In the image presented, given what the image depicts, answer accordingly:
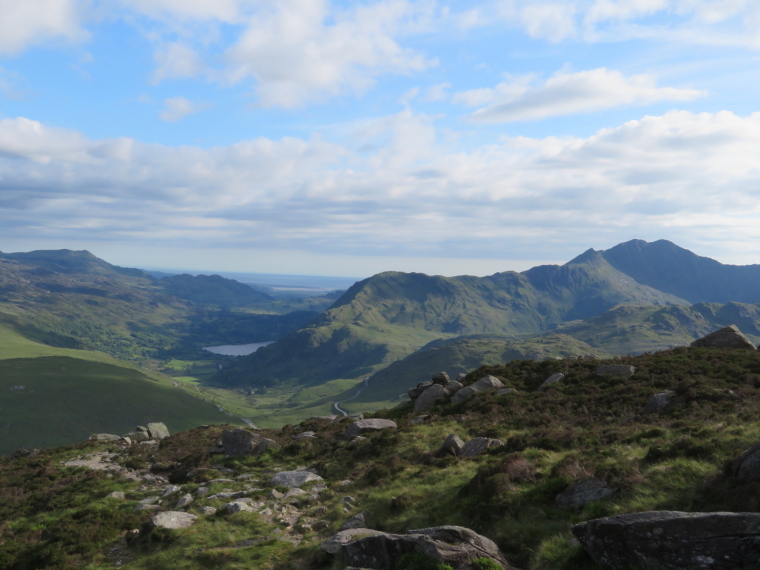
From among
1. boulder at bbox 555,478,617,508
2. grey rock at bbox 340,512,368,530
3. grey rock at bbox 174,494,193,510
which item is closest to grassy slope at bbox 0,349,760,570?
boulder at bbox 555,478,617,508

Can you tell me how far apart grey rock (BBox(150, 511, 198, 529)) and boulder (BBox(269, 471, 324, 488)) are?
21.6 ft

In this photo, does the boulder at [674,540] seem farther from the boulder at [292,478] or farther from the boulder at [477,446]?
the boulder at [292,478]

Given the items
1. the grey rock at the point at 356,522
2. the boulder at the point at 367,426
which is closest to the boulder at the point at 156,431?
the boulder at the point at 367,426

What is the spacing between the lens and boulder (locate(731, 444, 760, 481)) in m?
13.0

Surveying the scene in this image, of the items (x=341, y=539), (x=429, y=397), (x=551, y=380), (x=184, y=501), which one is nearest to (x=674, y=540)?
(x=341, y=539)

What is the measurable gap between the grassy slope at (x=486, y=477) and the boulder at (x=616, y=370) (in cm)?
114

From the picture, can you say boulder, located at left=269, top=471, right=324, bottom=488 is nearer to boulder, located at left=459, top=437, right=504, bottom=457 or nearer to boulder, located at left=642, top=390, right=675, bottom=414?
boulder, located at left=459, top=437, right=504, bottom=457

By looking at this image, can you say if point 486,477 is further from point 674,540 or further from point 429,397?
point 429,397

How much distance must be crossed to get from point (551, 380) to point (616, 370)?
6076 millimetres

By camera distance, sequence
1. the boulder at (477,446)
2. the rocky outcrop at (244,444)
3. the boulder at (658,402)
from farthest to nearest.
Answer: the rocky outcrop at (244,444), the boulder at (658,402), the boulder at (477,446)

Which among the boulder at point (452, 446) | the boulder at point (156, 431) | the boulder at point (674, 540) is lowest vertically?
the boulder at point (156, 431)

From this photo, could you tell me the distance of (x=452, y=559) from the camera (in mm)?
13070

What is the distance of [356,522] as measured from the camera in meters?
19.9

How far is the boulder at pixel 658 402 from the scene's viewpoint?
3048 cm
